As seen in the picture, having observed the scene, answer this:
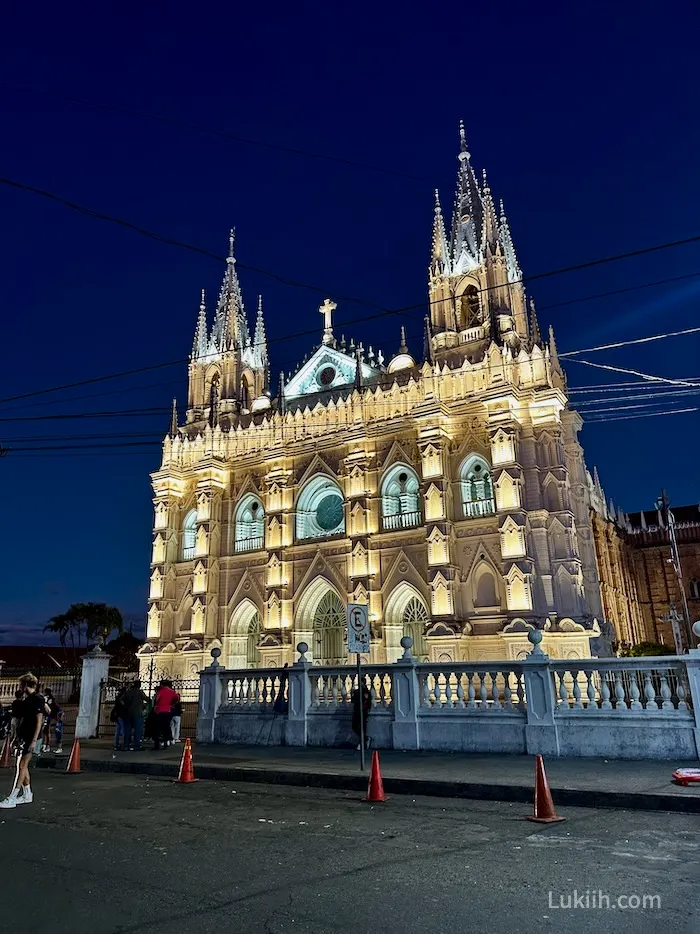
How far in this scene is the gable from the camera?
124ft

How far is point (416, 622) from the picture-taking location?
105 feet

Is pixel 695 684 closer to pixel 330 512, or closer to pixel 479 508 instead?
pixel 479 508

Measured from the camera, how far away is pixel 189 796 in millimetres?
10250

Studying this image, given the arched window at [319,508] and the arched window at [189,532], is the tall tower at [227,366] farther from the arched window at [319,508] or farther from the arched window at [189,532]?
the arched window at [319,508]

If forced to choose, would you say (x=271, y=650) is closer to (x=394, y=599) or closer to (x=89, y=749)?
(x=394, y=599)

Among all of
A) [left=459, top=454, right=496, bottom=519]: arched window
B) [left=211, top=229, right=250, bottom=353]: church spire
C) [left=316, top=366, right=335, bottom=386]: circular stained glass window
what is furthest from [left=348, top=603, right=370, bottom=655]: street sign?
[left=211, top=229, right=250, bottom=353]: church spire

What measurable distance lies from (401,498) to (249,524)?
9.41 m

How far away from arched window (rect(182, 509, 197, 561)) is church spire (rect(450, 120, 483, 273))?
1948 cm

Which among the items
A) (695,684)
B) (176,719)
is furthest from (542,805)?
(176,719)

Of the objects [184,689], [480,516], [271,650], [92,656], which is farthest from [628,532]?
[92,656]

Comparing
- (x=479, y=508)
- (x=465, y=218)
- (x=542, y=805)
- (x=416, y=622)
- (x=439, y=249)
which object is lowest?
(x=542, y=805)

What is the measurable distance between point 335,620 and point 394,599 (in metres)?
3.97

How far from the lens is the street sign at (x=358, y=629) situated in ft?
40.1

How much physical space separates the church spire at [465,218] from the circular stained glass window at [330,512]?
13.5 meters
